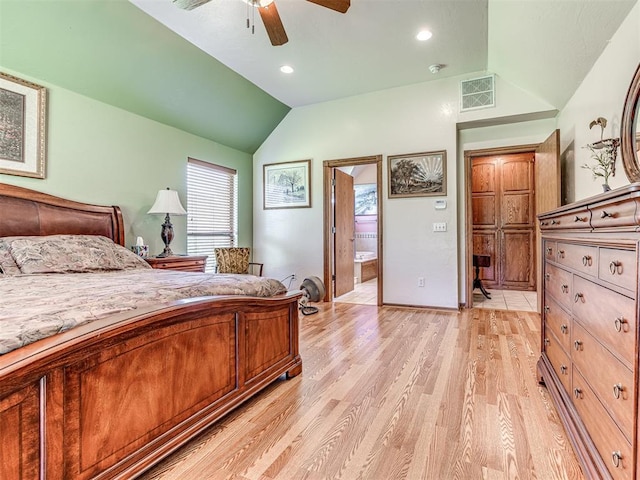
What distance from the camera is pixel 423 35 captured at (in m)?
3.27

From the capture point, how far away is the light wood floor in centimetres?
141

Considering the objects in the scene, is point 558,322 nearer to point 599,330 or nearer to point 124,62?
point 599,330

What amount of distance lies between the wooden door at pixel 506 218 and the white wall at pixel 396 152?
1833mm

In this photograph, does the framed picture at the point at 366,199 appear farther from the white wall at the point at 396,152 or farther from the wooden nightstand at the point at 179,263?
the wooden nightstand at the point at 179,263

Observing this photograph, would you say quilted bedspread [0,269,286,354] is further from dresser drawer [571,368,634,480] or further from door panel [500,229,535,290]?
door panel [500,229,535,290]

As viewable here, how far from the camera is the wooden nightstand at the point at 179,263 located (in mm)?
3423

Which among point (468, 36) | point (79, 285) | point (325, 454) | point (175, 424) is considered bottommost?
point (325, 454)

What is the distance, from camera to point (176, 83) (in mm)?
3713

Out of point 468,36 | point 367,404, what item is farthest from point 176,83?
point 367,404

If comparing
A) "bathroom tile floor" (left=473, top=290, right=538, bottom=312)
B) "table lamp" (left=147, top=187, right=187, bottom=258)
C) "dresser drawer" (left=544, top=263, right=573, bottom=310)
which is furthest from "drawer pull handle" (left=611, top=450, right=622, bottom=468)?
"table lamp" (left=147, top=187, right=187, bottom=258)

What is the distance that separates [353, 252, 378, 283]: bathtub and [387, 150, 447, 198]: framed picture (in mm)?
2393

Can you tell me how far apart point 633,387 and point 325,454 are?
3.87ft

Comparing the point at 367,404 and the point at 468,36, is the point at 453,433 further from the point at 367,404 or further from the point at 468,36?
the point at 468,36

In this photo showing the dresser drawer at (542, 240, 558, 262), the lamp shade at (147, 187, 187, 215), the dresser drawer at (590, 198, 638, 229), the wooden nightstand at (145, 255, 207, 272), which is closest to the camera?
the dresser drawer at (590, 198, 638, 229)
